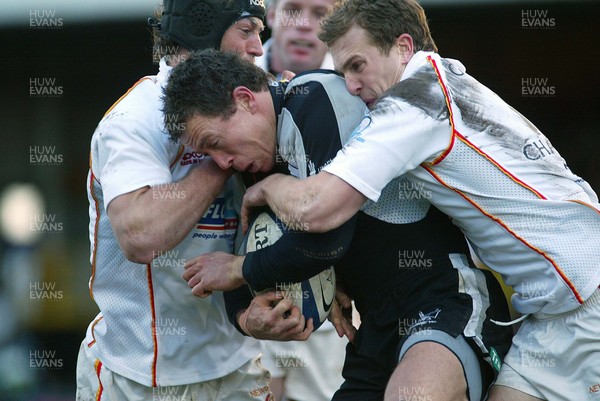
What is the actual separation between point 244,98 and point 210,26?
0.59 m

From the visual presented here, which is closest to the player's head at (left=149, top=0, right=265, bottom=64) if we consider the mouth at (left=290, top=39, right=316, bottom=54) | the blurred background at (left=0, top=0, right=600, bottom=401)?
the mouth at (left=290, top=39, right=316, bottom=54)

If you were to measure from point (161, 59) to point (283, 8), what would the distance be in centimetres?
198

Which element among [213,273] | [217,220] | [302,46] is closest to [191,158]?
[217,220]

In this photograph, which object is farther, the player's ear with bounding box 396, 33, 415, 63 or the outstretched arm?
the player's ear with bounding box 396, 33, 415, 63

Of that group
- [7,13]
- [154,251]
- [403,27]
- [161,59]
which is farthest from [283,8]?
[7,13]

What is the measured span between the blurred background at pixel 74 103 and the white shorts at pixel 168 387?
4158 millimetres

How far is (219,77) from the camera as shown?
13.2 ft

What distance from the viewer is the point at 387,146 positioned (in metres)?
3.75

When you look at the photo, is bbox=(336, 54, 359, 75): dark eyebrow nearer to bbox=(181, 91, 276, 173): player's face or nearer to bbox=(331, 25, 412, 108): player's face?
bbox=(331, 25, 412, 108): player's face

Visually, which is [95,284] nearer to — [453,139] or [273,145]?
[273,145]

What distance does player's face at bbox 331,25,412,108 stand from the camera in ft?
13.7

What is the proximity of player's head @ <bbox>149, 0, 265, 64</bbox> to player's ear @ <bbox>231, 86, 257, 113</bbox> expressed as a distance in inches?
21.6

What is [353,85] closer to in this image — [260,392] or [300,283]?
[300,283]

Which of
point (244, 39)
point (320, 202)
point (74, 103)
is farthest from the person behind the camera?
point (74, 103)
